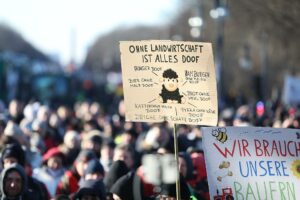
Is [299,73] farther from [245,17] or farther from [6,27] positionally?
[6,27]

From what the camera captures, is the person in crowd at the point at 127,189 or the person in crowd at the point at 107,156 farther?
the person in crowd at the point at 107,156

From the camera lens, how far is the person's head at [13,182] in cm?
950

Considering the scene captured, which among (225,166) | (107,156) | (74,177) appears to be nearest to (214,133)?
(225,166)

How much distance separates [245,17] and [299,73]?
4532 mm

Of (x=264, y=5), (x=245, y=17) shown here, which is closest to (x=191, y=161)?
(x=264, y=5)

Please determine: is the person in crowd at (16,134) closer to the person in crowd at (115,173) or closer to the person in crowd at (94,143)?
the person in crowd at (94,143)

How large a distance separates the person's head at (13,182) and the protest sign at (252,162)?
1896mm

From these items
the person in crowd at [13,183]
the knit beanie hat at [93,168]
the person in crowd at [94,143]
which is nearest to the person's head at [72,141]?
the person in crowd at [94,143]

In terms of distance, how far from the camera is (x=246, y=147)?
28.4 feet

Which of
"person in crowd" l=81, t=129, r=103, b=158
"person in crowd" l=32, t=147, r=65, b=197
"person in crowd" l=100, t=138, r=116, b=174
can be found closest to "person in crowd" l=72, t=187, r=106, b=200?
"person in crowd" l=32, t=147, r=65, b=197

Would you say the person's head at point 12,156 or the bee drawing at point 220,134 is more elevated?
the person's head at point 12,156

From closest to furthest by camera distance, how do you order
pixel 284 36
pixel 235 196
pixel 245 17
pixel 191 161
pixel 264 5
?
pixel 235 196 → pixel 191 161 → pixel 264 5 → pixel 284 36 → pixel 245 17

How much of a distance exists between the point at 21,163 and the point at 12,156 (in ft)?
0.36

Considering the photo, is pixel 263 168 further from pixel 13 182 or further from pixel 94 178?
pixel 94 178
